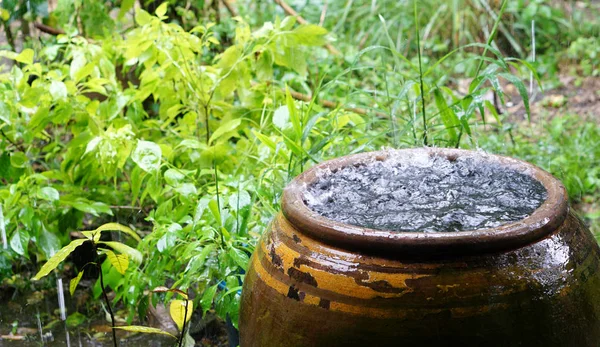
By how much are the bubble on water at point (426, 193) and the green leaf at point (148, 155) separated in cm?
95

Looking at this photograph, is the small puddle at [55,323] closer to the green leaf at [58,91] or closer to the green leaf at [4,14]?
the green leaf at [58,91]

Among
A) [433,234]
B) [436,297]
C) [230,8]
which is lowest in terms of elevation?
[230,8]

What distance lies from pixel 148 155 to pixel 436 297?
5.13 feet

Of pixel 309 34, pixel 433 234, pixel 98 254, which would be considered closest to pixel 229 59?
pixel 309 34

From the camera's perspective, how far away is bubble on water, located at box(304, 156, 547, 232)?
5.90ft

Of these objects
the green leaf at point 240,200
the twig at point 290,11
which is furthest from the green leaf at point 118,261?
the twig at point 290,11

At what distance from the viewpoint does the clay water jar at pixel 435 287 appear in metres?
1.58

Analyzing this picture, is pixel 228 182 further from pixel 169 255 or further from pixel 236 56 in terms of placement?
pixel 236 56

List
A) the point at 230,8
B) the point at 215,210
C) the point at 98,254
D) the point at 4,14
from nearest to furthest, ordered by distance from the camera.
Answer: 1. the point at 98,254
2. the point at 215,210
3. the point at 4,14
4. the point at 230,8

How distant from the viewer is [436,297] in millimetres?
1578

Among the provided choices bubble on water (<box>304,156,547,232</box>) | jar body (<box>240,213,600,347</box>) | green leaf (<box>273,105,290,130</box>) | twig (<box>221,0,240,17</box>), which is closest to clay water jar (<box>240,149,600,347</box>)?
jar body (<box>240,213,600,347</box>)

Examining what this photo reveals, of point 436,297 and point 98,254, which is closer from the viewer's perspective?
point 436,297

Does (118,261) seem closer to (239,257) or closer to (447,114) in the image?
(239,257)

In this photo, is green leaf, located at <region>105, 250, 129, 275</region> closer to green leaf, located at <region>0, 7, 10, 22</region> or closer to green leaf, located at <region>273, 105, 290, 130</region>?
green leaf, located at <region>273, 105, 290, 130</region>
